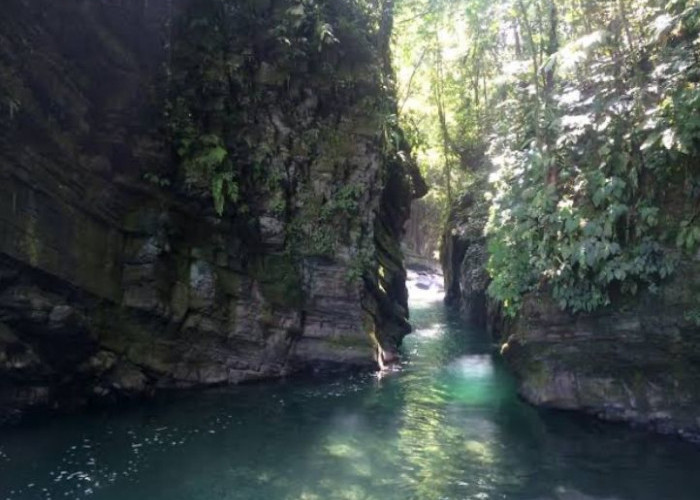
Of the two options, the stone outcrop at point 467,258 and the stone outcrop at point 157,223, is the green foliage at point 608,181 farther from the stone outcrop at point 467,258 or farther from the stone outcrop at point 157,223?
the stone outcrop at point 467,258

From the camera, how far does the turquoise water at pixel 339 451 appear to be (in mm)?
8328

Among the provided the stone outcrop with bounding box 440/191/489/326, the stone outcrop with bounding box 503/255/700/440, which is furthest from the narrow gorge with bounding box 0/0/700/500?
the stone outcrop with bounding box 440/191/489/326

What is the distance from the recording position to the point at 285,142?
49.9 feet

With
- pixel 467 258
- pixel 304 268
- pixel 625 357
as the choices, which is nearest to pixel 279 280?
pixel 304 268

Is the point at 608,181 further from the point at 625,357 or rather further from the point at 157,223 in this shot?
the point at 157,223

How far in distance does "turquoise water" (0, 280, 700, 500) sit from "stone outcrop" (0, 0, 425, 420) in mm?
1197

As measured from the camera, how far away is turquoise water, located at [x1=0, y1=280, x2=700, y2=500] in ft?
27.3

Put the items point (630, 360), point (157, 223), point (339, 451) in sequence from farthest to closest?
point (157, 223)
point (630, 360)
point (339, 451)

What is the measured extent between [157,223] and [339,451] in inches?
268

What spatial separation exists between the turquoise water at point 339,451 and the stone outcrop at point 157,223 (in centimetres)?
120

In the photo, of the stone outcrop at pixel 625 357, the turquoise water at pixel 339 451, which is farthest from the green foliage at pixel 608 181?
the turquoise water at pixel 339 451

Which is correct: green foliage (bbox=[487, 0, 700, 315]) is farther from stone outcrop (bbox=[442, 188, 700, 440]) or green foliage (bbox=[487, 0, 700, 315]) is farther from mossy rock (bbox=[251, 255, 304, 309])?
mossy rock (bbox=[251, 255, 304, 309])

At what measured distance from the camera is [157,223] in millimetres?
13211

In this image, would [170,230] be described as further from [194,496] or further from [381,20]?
[381,20]
